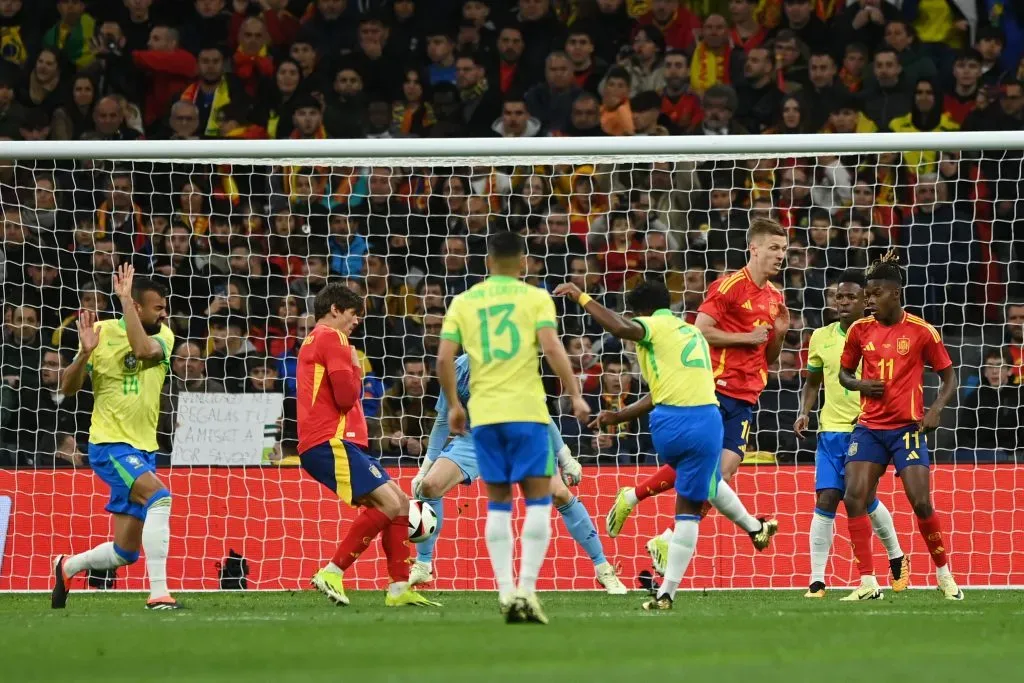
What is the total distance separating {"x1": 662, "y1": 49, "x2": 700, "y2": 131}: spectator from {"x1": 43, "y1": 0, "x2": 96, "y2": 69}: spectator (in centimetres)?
647

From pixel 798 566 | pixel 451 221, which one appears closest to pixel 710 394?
pixel 798 566

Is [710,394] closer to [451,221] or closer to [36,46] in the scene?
[451,221]

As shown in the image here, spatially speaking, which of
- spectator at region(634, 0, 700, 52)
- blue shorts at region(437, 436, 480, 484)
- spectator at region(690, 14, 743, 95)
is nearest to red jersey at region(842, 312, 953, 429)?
blue shorts at region(437, 436, 480, 484)

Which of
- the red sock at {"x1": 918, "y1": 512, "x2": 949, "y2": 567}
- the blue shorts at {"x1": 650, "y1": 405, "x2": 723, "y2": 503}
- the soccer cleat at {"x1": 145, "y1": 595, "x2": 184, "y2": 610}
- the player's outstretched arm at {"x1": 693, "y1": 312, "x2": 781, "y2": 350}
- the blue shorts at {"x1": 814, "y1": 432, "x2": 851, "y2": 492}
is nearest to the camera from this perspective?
the blue shorts at {"x1": 650, "y1": 405, "x2": 723, "y2": 503}

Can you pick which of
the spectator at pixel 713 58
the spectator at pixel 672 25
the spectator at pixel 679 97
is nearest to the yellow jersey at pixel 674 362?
the spectator at pixel 679 97

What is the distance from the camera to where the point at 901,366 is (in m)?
9.95

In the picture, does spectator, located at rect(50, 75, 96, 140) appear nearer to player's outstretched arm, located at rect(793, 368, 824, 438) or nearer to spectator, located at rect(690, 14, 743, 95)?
spectator, located at rect(690, 14, 743, 95)

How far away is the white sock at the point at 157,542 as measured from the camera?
31.0 ft

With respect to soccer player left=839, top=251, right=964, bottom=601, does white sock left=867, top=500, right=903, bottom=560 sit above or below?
below

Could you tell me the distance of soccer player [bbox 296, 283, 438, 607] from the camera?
944 cm

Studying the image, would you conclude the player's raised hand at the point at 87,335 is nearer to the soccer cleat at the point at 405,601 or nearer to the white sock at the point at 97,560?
the white sock at the point at 97,560

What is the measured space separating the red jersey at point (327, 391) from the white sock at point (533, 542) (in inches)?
86.6

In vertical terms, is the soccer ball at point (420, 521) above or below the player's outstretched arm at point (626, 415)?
below

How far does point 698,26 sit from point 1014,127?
3.59m
